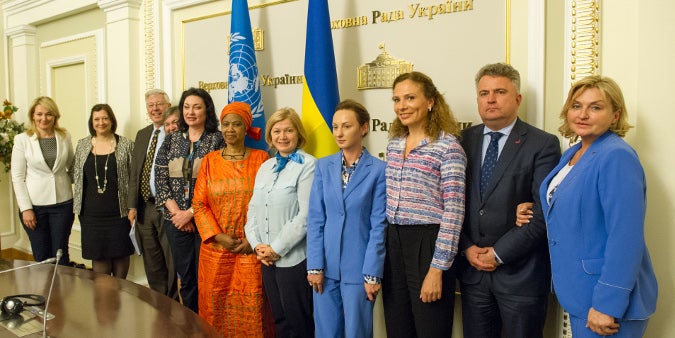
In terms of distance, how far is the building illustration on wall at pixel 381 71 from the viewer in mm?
2750

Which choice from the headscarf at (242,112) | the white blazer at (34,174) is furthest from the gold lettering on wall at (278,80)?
the white blazer at (34,174)

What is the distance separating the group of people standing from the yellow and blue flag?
0.22 meters

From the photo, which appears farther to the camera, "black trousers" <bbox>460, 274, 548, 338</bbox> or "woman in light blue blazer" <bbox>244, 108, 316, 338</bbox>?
"woman in light blue blazer" <bbox>244, 108, 316, 338</bbox>

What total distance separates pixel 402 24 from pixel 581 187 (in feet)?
4.76

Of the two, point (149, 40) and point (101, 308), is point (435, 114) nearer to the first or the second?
point (101, 308)

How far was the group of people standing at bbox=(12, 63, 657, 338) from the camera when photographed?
1.63 metres

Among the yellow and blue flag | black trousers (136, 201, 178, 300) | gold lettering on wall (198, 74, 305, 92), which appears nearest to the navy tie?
gold lettering on wall (198, 74, 305, 92)

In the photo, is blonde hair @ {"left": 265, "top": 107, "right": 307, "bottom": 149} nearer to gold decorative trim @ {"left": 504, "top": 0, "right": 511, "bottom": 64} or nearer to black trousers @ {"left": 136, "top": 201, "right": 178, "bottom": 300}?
gold decorative trim @ {"left": 504, "top": 0, "right": 511, "bottom": 64}

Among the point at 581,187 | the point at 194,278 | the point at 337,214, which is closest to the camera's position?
the point at 581,187

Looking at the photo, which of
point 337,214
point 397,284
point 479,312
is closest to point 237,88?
point 337,214

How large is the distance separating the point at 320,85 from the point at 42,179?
2510 mm

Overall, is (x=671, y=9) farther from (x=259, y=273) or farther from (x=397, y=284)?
(x=259, y=273)

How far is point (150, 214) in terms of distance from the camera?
335 centimetres

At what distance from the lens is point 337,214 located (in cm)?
220
